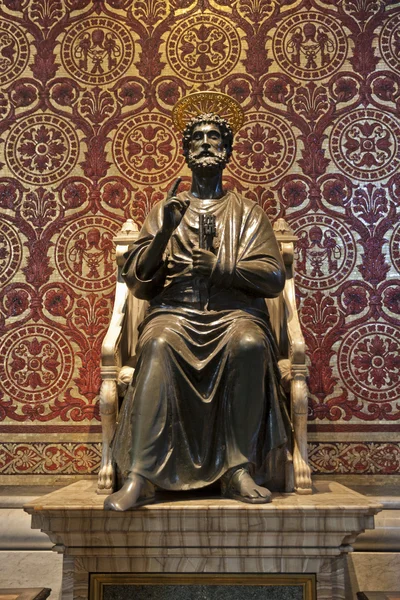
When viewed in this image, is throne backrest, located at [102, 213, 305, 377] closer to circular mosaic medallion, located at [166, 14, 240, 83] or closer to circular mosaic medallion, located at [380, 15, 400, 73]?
circular mosaic medallion, located at [166, 14, 240, 83]

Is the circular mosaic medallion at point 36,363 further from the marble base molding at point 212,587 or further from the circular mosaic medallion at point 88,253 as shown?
the marble base molding at point 212,587

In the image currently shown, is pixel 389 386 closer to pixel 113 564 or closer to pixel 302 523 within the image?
pixel 302 523

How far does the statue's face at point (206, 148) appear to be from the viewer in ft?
10.7

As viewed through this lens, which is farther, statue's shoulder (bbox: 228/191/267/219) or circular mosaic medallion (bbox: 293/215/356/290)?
circular mosaic medallion (bbox: 293/215/356/290)

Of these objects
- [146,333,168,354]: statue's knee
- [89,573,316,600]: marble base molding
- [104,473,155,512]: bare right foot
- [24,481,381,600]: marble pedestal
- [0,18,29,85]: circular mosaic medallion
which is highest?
[0,18,29,85]: circular mosaic medallion

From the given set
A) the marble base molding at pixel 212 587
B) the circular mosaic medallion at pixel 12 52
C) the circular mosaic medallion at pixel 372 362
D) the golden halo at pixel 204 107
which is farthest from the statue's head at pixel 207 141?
the marble base molding at pixel 212 587

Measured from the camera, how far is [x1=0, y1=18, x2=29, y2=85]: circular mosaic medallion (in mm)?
4121

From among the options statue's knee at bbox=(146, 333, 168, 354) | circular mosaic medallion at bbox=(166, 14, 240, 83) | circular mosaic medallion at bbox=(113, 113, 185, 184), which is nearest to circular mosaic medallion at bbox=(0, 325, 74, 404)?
circular mosaic medallion at bbox=(113, 113, 185, 184)

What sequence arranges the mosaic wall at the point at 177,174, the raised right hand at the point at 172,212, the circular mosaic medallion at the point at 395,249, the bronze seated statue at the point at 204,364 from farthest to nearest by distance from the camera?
1. the circular mosaic medallion at the point at 395,249
2. the mosaic wall at the point at 177,174
3. the raised right hand at the point at 172,212
4. the bronze seated statue at the point at 204,364

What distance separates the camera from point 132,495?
2.37m

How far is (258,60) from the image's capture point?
4094 millimetres

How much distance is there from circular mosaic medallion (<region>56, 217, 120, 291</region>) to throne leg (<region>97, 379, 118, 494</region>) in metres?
1.14

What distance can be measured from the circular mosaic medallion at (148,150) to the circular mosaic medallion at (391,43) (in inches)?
55.8

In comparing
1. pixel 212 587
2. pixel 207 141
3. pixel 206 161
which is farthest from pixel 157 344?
pixel 207 141
